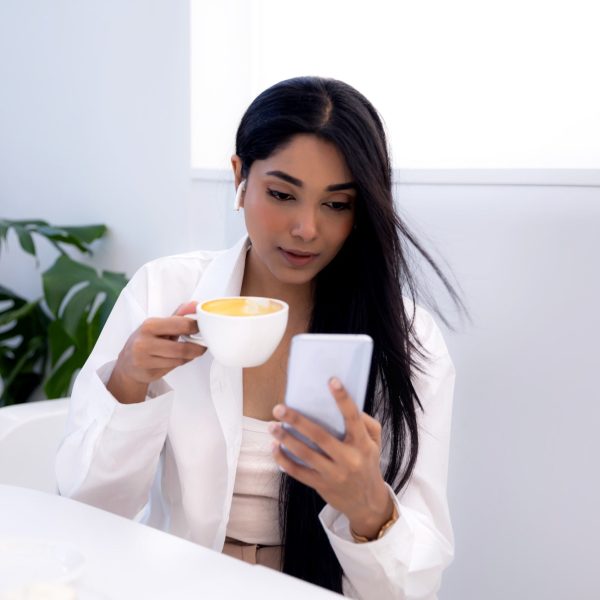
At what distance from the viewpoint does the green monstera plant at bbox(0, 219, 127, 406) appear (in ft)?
6.83

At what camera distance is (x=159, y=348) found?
100 cm

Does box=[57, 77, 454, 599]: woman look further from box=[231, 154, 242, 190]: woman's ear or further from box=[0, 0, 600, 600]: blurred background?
box=[0, 0, 600, 600]: blurred background

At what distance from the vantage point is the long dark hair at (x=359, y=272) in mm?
1179

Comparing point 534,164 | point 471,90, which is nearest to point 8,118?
point 471,90

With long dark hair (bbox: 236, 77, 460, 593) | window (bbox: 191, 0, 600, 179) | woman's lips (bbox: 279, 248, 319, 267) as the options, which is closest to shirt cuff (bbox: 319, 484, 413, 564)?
long dark hair (bbox: 236, 77, 460, 593)

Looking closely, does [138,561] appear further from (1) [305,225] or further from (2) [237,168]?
(2) [237,168]

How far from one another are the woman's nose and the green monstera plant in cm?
100

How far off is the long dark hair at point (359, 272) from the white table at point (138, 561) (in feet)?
1.25

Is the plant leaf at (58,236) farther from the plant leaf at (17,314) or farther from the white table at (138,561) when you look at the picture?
the white table at (138,561)

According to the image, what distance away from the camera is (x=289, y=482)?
1.25 metres

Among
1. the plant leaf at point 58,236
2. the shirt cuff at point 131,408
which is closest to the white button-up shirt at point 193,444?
the shirt cuff at point 131,408

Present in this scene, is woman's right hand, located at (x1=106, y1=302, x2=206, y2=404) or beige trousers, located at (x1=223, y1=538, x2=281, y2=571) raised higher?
woman's right hand, located at (x1=106, y1=302, x2=206, y2=404)

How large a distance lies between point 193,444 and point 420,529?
0.38m

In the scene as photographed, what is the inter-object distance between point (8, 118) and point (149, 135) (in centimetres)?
62
